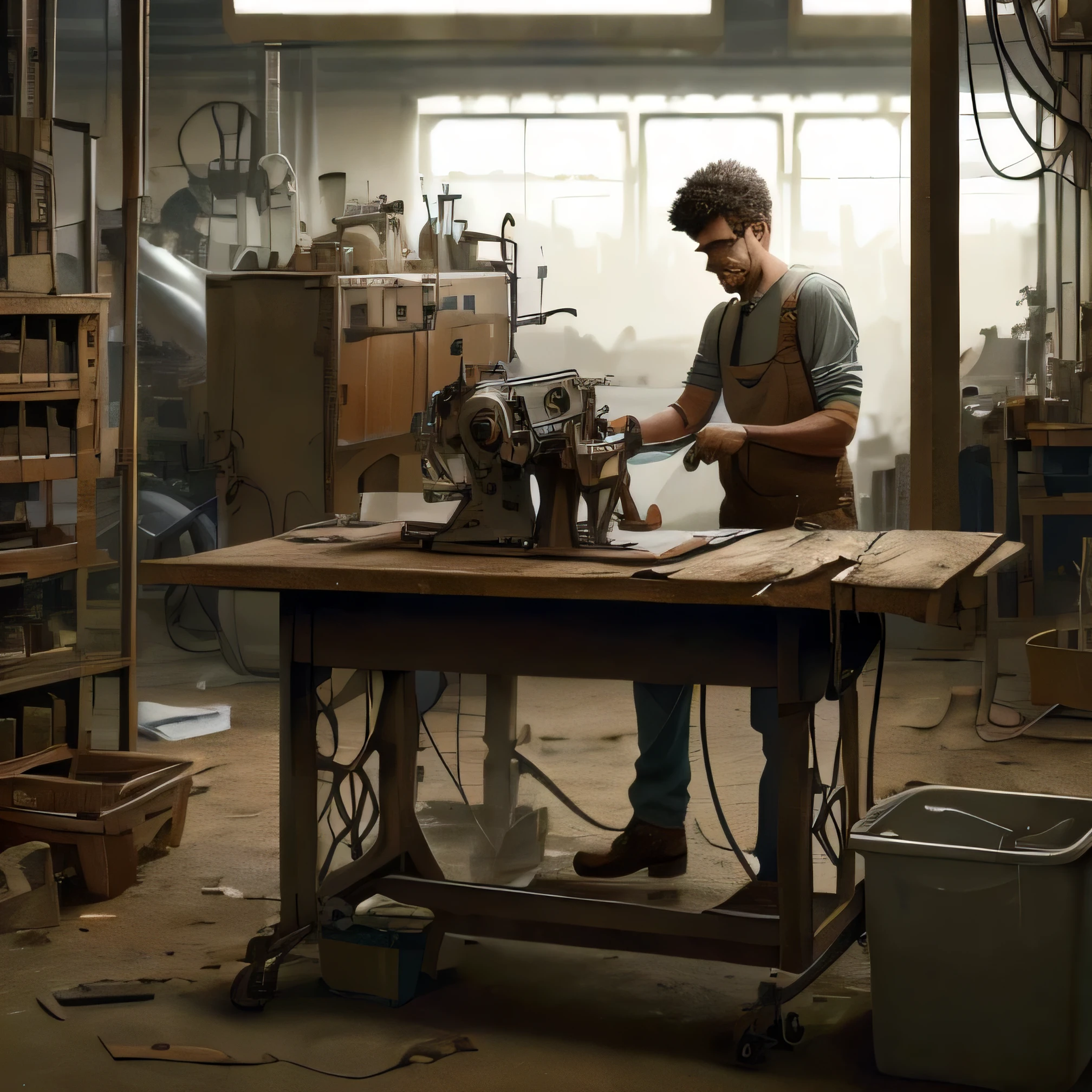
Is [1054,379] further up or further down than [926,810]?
further up

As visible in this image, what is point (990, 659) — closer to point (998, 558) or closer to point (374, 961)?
point (998, 558)

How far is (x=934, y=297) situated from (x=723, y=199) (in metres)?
0.92

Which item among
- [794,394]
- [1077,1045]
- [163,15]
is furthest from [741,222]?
[163,15]

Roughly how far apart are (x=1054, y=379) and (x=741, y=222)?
2098 mm

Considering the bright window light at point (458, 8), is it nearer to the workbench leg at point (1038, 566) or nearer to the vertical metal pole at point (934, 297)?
the vertical metal pole at point (934, 297)

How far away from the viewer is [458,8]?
5.10 m

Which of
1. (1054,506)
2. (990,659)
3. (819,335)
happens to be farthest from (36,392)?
(1054,506)

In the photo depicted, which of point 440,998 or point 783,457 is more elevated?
point 783,457

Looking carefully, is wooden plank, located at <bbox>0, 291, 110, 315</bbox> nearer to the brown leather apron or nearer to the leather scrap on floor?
the brown leather apron

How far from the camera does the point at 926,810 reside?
2479 mm

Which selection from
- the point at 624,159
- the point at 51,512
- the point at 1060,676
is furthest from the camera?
the point at 624,159

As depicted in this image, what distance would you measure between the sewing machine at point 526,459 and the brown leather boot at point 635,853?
0.86 meters

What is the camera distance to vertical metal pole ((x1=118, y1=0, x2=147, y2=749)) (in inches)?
142

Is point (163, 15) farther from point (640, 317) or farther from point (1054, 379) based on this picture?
point (1054, 379)
